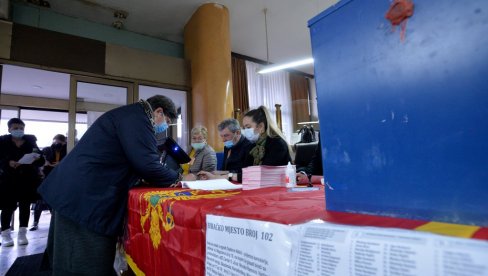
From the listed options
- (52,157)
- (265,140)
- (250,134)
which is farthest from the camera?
(52,157)

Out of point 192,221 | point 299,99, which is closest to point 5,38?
point 192,221

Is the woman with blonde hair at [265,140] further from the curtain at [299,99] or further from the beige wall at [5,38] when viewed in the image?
the curtain at [299,99]

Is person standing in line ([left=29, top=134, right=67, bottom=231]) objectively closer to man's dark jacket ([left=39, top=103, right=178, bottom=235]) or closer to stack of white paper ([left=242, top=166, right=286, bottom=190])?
man's dark jacket ([left=39, top=103, right=178, bottom=235])

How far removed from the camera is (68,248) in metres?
1.04

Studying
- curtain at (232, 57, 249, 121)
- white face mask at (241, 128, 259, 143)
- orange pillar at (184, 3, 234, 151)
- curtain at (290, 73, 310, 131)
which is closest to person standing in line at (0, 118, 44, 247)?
orange pillar at (184, 3, 234, 151)

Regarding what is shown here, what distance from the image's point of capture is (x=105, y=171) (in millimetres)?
1091

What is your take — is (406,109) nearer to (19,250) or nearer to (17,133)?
(19,250)

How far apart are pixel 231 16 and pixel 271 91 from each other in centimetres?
232

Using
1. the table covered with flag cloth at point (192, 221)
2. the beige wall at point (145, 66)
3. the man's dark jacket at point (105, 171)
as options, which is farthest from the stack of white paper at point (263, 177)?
the beige wall at point (145, 66)

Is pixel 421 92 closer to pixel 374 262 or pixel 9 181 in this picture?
pixel 374 262

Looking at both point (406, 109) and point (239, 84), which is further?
point (239, 84)

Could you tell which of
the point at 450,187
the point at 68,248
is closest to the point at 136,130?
the point at 68,248

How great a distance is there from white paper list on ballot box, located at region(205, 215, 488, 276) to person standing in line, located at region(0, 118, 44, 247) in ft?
10.9

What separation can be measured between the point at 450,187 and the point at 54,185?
53.0 inches
